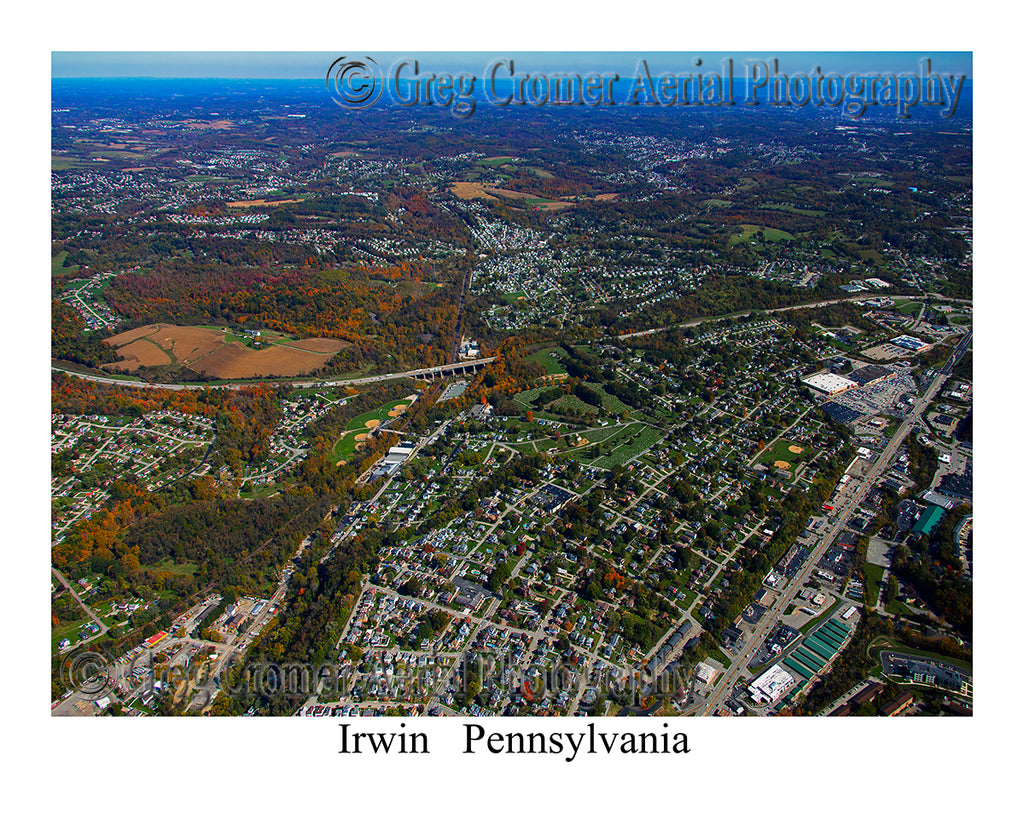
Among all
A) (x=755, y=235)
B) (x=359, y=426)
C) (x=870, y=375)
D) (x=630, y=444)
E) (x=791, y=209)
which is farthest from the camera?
(x=791, y=209)

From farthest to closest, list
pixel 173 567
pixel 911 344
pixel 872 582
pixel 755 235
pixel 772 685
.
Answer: pixel 755 235 → pixel 911 344 → pixel 173 567 → pixel 872 582 → pixel 772 685

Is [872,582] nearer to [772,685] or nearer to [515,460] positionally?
[772,685]

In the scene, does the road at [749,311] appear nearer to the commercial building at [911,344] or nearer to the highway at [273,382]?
the commercial building at [911,344]

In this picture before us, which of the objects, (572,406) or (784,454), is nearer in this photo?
(784,454)

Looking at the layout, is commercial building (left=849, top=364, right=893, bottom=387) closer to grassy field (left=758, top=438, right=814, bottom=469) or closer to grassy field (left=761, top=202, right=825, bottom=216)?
grassy field (left=758, top=438, right=814, bottom=469)

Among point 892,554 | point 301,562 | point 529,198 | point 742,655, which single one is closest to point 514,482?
point 301,562

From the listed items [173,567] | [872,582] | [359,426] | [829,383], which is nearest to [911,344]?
[829,383]

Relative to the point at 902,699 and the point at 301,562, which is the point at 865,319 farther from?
the point at 301,562

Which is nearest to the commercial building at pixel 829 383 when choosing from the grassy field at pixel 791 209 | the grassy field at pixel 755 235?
the grassy field at pixel 755 235
